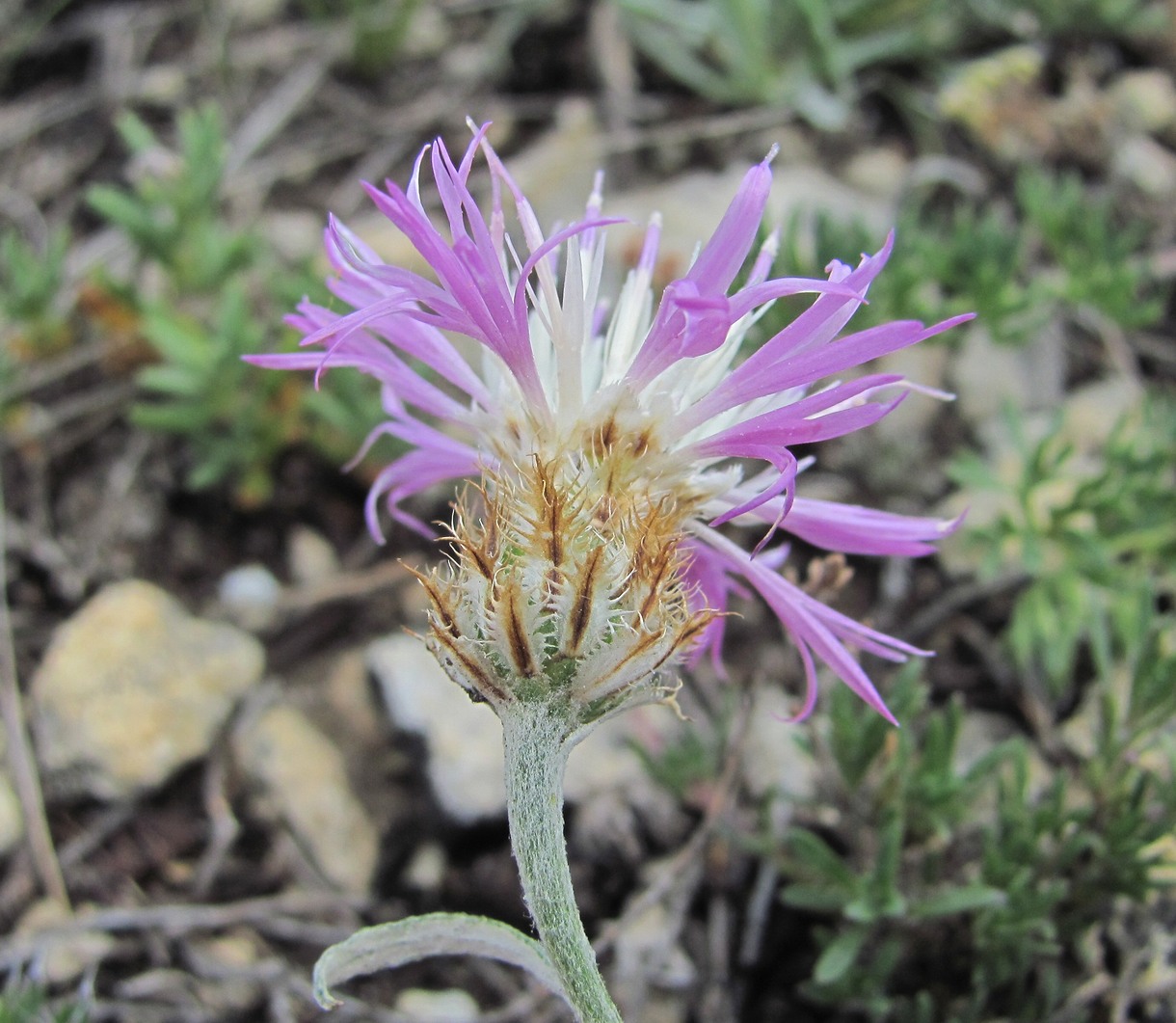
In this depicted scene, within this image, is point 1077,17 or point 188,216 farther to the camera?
point 1077,17

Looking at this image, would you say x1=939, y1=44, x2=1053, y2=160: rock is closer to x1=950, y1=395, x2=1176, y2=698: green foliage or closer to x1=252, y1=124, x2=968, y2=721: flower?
x1=950, y1=395, x2=1176, y2=698: green foliage

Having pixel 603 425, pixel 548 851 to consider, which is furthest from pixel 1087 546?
pixel 548 851

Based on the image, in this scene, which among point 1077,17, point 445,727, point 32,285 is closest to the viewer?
point 445,727

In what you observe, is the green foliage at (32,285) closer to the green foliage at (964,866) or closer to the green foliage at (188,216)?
the green foliage at (188,216)

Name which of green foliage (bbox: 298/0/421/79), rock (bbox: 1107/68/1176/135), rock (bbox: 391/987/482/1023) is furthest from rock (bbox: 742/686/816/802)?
green foliage (bbox: 298/0/421/79)

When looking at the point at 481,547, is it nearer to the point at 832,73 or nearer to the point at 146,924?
the point at 146,924

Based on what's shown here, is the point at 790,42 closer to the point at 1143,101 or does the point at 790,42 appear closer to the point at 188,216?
the point at 1143,101
